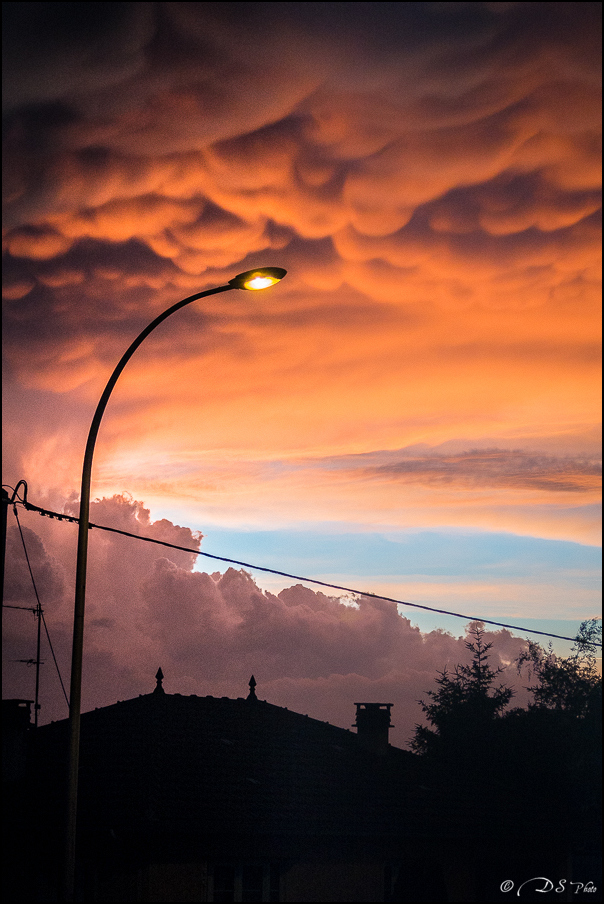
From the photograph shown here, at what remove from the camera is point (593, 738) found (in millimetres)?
55625

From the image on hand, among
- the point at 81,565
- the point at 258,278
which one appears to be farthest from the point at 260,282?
the point at 81,565

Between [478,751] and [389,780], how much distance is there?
35992mm

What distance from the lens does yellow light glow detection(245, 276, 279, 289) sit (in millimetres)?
12703

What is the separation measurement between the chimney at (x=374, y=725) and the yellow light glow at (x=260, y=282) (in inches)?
856

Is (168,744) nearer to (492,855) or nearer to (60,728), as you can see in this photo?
(60,728)

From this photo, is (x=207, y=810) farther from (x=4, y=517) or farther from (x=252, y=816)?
(x=4, y=517)

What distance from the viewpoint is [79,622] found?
12062mm

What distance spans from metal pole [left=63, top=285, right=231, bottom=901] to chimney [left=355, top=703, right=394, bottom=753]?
19592 mm

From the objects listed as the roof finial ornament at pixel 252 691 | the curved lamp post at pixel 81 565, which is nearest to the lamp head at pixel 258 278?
the curved lamp post at pixel 81 565

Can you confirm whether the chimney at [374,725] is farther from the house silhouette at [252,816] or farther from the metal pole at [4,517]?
the metal pole at [4,517]

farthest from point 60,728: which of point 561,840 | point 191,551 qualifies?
point 561,840

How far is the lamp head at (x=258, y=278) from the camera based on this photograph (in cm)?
1254

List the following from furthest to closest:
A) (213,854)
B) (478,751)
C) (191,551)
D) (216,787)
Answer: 1. (478,751)
2. (216,787)
3. (213,854)
4. (191,551)

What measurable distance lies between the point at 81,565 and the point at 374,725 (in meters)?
20.7
